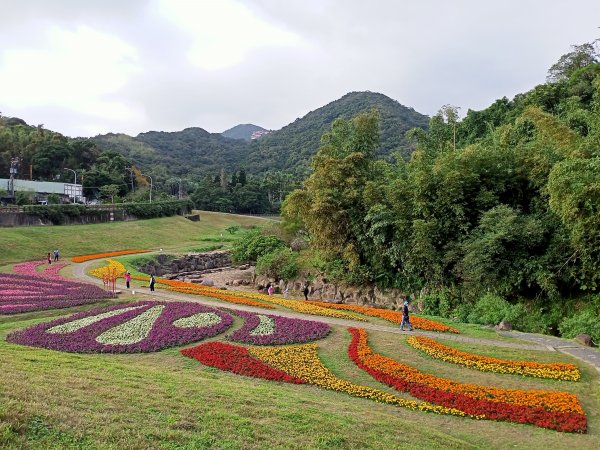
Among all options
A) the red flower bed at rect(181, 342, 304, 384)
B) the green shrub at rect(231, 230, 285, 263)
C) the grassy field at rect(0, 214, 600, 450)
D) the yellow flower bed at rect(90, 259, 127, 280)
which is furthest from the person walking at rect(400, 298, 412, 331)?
the green shrub at rect(231, 230, 285, 263)

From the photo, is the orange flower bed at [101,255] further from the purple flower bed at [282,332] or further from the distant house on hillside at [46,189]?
the distant house on hillside at [46,189]

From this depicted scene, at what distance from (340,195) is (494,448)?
86.0 ft

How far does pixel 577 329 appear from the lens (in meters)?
23.2

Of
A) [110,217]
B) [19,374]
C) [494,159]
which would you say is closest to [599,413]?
[19,374]

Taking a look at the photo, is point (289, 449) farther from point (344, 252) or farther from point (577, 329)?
point (344, 252)

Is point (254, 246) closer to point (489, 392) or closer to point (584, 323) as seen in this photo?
point (584, 323)

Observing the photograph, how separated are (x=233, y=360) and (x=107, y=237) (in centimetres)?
5164

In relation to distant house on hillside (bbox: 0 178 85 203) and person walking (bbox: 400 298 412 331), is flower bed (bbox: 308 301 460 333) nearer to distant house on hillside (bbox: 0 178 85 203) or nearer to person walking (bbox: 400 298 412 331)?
person walking (bbox: 400 298 412 331)

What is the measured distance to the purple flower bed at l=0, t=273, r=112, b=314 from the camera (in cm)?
2486

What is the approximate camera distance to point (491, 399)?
1412cm

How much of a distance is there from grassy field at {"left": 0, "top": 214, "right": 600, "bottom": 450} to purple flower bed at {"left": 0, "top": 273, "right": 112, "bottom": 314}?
27.3ft

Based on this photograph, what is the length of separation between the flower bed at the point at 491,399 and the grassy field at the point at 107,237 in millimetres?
40927

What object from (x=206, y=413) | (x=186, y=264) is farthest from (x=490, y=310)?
(x=186, y=264)

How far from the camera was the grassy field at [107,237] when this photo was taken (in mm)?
48356
